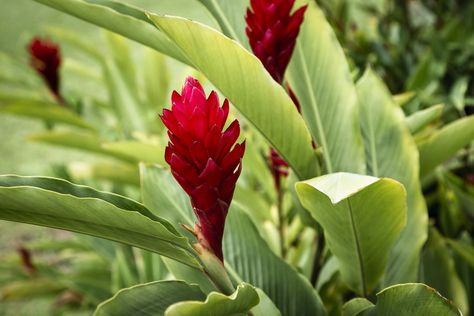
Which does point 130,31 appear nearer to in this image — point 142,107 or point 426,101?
point 426,101

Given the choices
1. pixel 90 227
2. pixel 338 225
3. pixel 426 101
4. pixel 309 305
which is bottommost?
pixel 426 101

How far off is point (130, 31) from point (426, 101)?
3.25 feet

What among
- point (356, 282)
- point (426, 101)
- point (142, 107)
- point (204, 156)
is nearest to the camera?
point (204, 156)

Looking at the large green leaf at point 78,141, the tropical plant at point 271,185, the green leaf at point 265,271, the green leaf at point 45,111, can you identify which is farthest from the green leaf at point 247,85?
the green leaf at point 45,111

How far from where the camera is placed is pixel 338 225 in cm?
62

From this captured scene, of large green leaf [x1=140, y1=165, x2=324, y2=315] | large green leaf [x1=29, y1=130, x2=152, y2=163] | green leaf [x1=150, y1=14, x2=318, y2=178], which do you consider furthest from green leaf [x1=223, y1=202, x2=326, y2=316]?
large green leaf [x1=29, y1=130, x2=152, y2=163]

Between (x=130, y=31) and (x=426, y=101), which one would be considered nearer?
(x=130, y=31)

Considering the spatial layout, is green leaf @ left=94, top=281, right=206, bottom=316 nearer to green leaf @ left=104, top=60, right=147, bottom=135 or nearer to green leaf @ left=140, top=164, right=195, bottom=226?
green leaf @ left=140, top=164, right=195, bottom=226

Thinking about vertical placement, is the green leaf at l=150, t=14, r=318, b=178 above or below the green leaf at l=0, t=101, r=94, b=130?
above

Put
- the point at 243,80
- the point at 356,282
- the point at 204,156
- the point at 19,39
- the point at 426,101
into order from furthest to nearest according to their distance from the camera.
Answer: the point at 19,39 → the point at 426,101 → the point at 356,282 → the point at 243,80 → the point at 204,156

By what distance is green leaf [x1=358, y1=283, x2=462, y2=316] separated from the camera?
55cm

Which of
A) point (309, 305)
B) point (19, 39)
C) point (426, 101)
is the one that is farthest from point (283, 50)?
point (19, 39)

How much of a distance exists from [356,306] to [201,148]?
27 cm

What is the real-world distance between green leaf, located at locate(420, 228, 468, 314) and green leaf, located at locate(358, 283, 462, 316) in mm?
307
